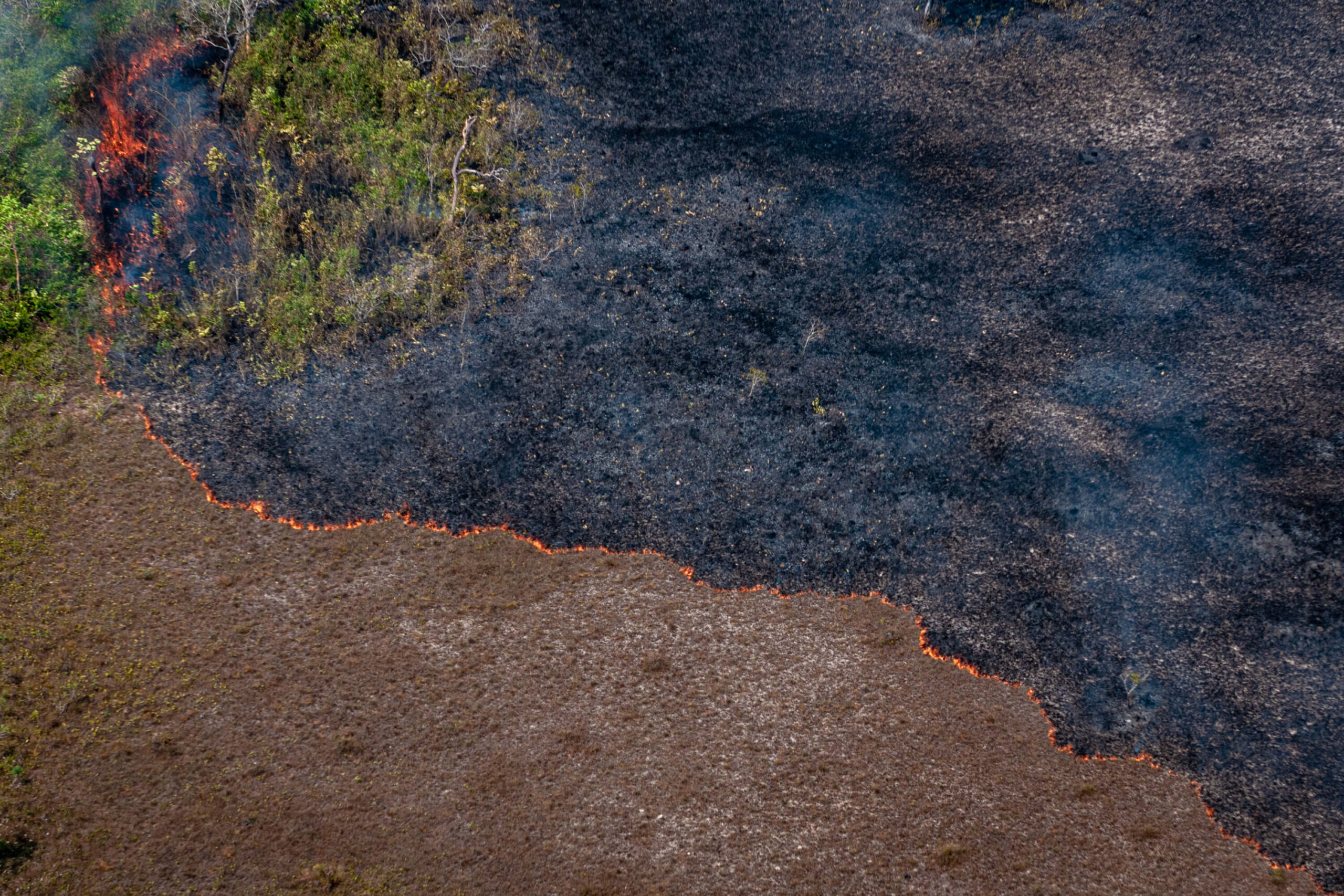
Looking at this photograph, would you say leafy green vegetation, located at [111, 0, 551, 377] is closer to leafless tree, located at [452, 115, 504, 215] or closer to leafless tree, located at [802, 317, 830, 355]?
leafless tree, located at [452, 115, 504, 215]

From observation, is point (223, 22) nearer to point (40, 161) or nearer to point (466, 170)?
point (40, 161)

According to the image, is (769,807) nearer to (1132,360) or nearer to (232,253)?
(1132,360)

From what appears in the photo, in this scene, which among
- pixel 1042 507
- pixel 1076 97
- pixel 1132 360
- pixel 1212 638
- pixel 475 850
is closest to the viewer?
pixel 475 850

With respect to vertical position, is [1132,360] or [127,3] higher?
[127,3]

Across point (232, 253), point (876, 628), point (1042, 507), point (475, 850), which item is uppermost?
point (232, 253)

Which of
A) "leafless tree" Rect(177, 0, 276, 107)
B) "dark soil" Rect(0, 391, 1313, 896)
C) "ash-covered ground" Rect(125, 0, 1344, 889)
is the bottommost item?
"dark soil" Rect(0, 391, 1313, 896)

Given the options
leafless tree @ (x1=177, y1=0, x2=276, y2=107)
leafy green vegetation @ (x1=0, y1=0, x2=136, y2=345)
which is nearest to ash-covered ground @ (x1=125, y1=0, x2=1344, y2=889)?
leafy green vegetation @ (x1=0, y1=0, x2=136, y2=345)

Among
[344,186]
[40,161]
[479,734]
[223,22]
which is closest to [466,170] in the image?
[344,186]

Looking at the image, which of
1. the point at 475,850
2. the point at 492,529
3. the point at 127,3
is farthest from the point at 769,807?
the point at 127,3
